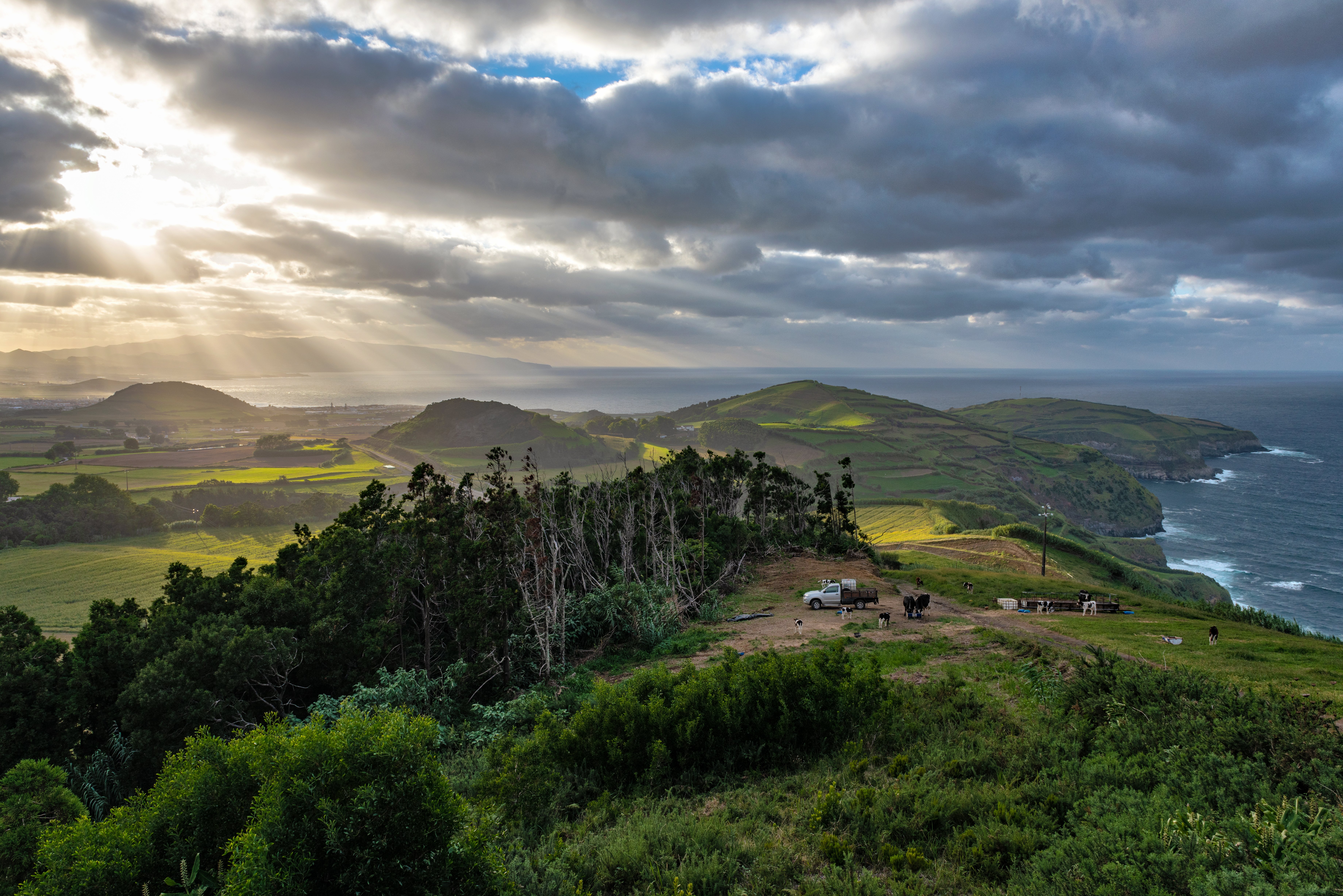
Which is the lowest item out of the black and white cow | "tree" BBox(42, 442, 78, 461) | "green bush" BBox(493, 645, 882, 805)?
"tree" BBox(42, 442, 78, 461)

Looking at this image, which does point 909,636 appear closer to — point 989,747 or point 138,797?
point 989,747

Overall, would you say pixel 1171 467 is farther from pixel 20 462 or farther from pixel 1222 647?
pixel 20 462

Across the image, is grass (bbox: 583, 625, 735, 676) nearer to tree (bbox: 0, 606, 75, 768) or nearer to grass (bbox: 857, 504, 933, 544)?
tree (bbox: 0, 606, 75, 768)

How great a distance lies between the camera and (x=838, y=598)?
28.5 metres

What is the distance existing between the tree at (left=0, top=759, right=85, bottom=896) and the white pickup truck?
2567cm

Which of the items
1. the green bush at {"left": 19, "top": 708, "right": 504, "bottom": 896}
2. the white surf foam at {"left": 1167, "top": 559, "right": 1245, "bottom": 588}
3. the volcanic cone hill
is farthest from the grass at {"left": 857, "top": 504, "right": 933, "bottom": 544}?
the volcanic cone hill

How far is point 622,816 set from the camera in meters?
10.2

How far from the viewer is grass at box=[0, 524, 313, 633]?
52.3 metres

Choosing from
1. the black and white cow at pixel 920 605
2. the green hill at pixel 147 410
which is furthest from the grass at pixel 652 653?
the green hill at pixel 147 410

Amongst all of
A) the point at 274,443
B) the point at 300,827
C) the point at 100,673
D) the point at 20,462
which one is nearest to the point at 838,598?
the point at 300,827

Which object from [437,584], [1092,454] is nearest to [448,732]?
[437,584]

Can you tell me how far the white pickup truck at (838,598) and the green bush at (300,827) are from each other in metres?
23.7

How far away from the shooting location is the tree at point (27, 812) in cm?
786

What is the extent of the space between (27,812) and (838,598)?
88.7 ft
